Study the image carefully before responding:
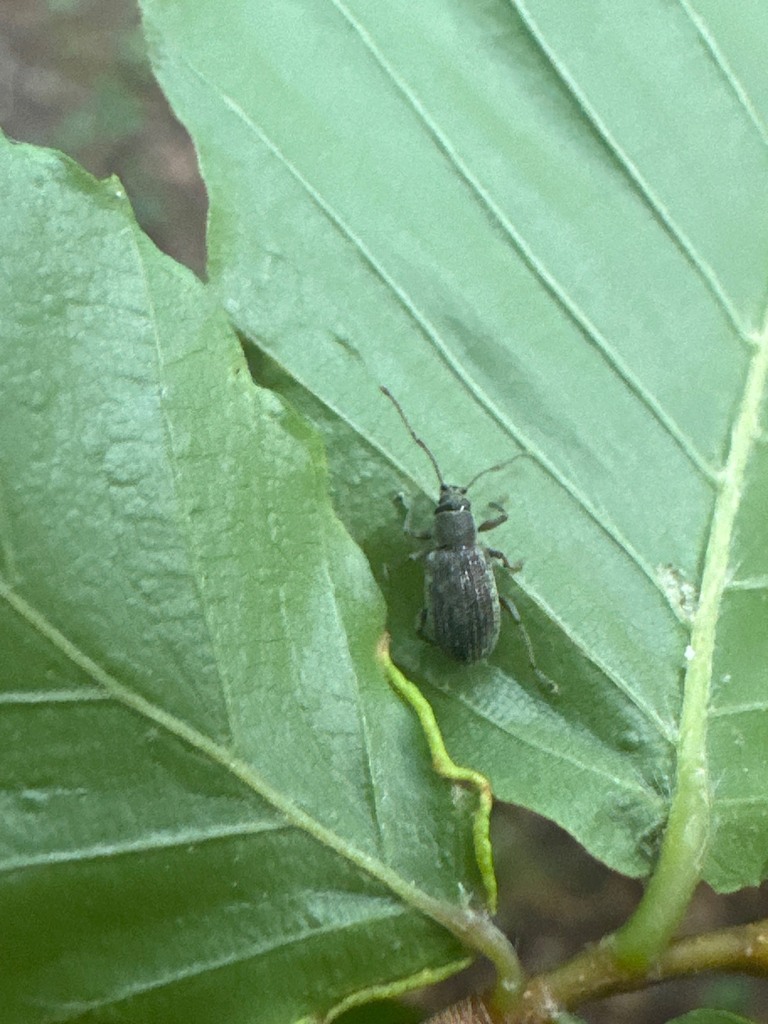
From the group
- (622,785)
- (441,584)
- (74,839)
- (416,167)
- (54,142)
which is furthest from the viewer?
(54,142)

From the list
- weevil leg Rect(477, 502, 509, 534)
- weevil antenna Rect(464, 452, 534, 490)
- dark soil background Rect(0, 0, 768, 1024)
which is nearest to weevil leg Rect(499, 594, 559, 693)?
weevil leg Rect(477, 502, 509, 534)

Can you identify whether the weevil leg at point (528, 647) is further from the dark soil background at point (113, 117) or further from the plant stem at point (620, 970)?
the dark soil background at point (113, 117)

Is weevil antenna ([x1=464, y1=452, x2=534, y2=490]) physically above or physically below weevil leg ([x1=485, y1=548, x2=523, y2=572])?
above

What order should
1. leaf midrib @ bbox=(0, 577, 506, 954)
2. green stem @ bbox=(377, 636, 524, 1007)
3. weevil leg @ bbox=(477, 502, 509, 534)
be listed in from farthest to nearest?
weevil leg @ bbox=(477, 502, 509, 534) < green stem @ bbox=(377, 636, 524, 1007) < leaf midrib @ bbox=(0, 577, 506, 954)

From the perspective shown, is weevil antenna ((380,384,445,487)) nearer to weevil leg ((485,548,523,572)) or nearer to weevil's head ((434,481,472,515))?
weevil's head ((434,481,472,515))

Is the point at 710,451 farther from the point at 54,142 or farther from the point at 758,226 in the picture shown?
the point at 54,142

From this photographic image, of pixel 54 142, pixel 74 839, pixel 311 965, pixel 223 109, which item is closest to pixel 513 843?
pixel 311 965

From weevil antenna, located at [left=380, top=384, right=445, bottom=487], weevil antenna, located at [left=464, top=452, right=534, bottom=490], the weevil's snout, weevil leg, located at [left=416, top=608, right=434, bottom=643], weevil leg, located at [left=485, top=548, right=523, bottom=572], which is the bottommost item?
weevil leg, located at [left=416, top=608, right=434, bottom=643]

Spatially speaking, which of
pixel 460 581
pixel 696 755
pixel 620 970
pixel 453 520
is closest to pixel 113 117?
pixel 453 520
